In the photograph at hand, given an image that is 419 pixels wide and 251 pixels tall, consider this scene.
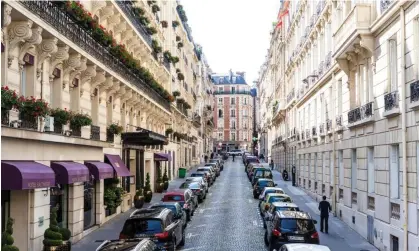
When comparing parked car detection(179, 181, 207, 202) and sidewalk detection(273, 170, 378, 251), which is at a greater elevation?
parked car detection(179, 181, 207, 202)

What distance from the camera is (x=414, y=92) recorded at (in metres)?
16.0

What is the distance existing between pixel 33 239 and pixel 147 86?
65.8 feet

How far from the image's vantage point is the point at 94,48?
75.5ft

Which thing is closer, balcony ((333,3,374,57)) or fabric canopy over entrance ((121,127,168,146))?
balcony ((333,3,374,57))

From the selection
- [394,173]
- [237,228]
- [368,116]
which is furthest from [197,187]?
[394,173]

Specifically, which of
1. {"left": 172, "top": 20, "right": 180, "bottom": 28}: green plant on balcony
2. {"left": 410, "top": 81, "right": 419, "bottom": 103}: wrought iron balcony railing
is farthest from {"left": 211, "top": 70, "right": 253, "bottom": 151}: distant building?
{"left": 410, "top": 81, "right": 419, "bottom": 103}: wrought iron balcony railing

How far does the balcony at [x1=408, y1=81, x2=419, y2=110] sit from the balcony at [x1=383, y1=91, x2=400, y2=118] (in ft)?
3.77

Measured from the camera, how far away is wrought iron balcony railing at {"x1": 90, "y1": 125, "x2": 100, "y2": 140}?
924 inches

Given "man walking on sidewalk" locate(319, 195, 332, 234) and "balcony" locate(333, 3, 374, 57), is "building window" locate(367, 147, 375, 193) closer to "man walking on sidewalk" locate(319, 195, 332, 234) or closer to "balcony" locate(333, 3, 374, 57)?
"man walking on sidewalk" locate(319, 195, 332, 234)

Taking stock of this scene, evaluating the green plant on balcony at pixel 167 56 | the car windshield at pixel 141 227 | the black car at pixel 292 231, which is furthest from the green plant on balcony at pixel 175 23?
the car windshield at pixel 141 227

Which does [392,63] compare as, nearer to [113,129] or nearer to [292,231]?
[292,231]

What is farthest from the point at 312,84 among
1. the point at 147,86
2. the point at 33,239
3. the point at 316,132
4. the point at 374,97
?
the point at 33,239

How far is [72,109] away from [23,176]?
784cm

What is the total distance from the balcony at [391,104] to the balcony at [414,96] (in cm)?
115
